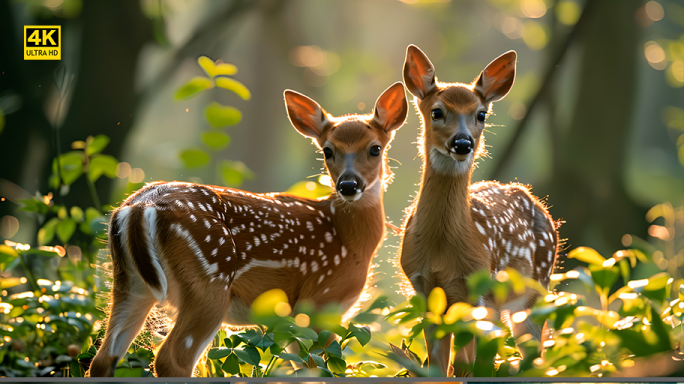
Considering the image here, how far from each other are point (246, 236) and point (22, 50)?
0.74 meters

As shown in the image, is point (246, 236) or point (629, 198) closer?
point (246, 236)

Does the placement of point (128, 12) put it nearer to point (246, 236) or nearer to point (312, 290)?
point (246, 236)

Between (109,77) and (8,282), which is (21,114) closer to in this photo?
(109,77)

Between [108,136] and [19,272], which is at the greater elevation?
[108,136]

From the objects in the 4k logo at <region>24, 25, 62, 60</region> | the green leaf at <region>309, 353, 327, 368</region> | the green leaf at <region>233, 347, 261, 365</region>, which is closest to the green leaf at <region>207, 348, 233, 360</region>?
the green leaf at <region>233, 347, 261, 365</region>

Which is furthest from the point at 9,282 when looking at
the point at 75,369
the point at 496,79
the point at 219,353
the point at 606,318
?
the point at 606,318

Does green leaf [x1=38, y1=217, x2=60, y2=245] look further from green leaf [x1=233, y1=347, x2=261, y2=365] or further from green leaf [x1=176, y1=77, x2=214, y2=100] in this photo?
green leaf [x1=233, y1=347, x2=261, y2=365]

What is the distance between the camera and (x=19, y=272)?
4.83 ft

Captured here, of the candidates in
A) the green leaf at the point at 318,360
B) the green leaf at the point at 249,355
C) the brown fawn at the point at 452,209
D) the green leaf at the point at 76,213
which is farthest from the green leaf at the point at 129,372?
the brown fawn at the point at 452,209

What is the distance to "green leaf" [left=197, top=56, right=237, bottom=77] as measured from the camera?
144 centimetres

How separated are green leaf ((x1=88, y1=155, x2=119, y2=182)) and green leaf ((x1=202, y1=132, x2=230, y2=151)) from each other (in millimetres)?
240

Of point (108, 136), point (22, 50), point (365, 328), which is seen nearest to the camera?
point (365, 328)

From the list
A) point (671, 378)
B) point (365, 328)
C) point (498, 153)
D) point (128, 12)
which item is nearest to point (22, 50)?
point (128, 12)

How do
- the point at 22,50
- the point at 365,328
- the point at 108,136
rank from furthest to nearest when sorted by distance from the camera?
the point at 108,136, the point at 22,50, the point at 365,328
